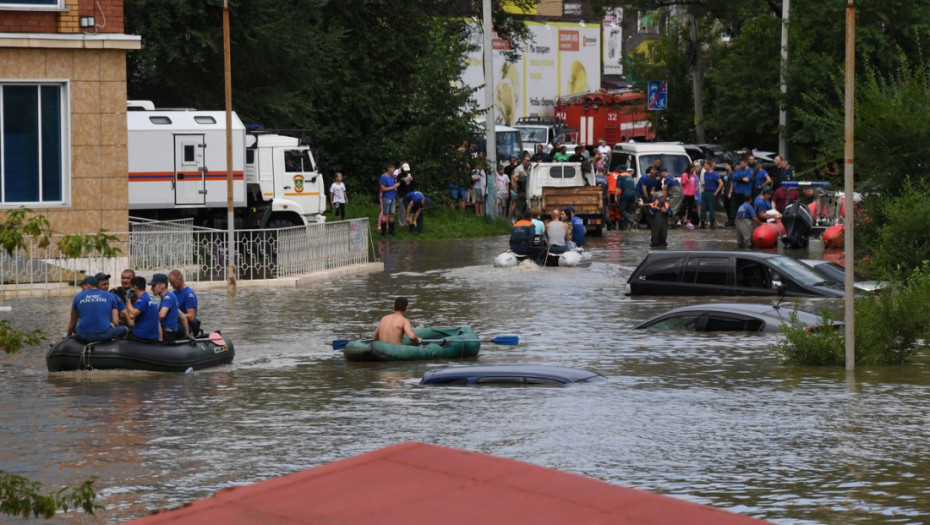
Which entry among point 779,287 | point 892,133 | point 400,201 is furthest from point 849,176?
point 400,201

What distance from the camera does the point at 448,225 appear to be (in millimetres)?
44969

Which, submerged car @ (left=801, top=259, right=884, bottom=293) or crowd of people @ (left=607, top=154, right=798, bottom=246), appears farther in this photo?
crowd of people @ (left=607, top=154, right=798, bottom=246)

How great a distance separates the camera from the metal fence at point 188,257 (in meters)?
29.3

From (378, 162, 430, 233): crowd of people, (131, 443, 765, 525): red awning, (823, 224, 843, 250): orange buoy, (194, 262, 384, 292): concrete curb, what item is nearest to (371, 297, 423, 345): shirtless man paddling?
(194, 262, 384, 292): concrete curb

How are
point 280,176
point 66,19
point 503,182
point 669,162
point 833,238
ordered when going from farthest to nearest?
1. point 503,182
2. point 669,162
3. point 280,176
4. point 833,238
5. point 66,19

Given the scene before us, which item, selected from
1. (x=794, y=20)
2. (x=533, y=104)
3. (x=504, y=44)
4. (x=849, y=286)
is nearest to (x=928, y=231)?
(x=849, y=286)

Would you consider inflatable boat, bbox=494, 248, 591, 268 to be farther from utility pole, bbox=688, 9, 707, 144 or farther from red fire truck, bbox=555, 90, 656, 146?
red fire truck, bbox=555, 90, 656, 146

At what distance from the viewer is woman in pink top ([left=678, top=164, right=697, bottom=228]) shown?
149 ft

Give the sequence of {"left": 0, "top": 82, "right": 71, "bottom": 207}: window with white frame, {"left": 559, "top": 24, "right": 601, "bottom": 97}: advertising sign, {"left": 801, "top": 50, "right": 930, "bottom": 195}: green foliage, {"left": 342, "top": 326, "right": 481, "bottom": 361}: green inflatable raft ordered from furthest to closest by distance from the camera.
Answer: {"left": 559, "top": 24, "right": 601, "bottom": 97}: advertising sign, {"left": 0, "top": 82, "right": 71, "bottom": 207}: window with white frame, {"left": 801, "top": 50, "right": 930, "bottom": 195}: green foliage, {"left": 342, "top": 326, "right": 481, "bottom": 361}: green inflatable raft

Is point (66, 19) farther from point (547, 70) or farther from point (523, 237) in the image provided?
point (547, 70)

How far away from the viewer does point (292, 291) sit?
30.8 meters

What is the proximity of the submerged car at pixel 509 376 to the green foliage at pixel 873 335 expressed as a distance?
2.96 metres

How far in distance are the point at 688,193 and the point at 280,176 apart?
1322cm

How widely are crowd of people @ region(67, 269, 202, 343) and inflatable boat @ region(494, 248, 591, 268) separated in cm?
1425
